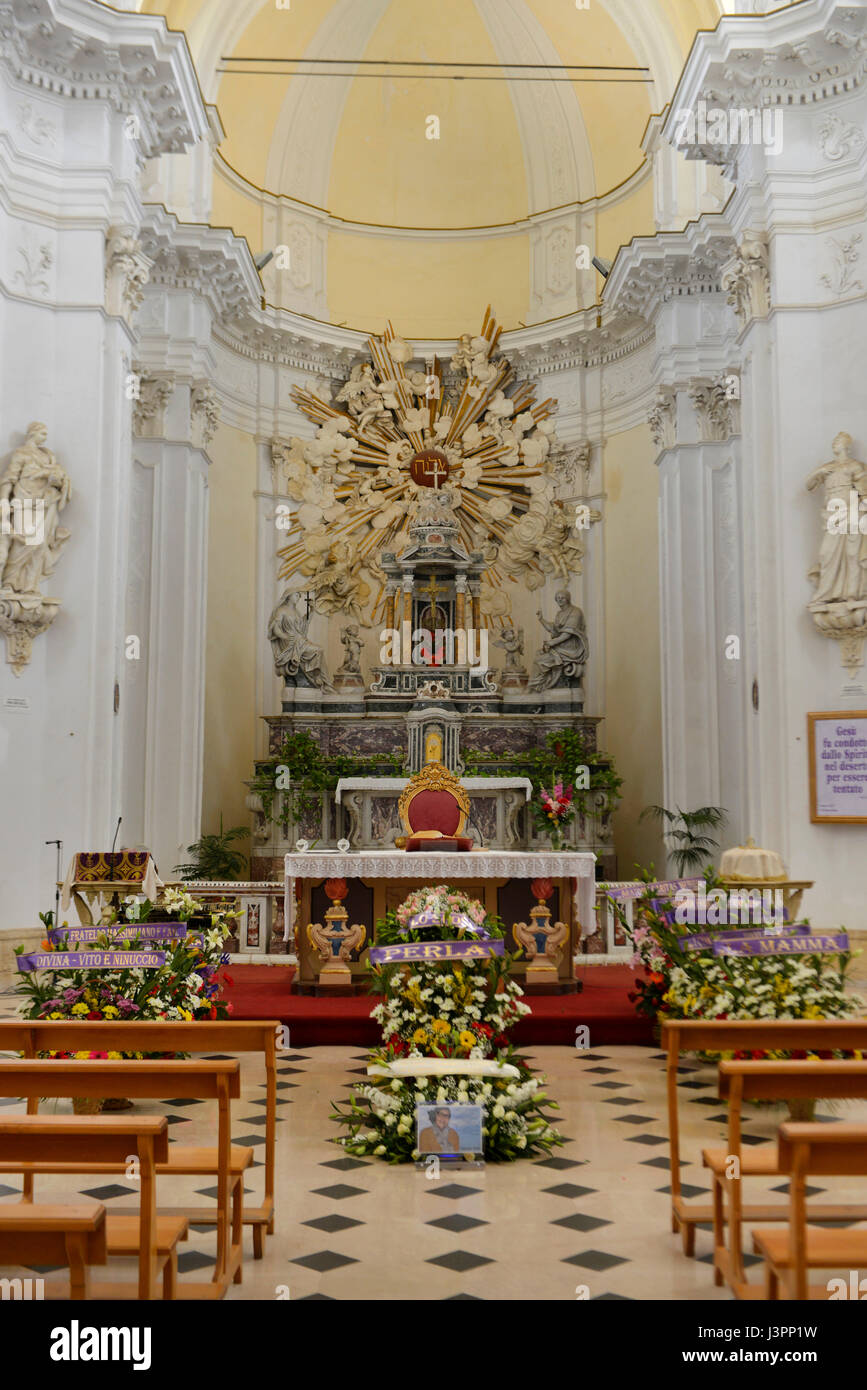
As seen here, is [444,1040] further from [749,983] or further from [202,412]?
[202,412]

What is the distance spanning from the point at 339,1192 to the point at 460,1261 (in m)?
1.02

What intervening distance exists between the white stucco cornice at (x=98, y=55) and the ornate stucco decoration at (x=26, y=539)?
130 inches

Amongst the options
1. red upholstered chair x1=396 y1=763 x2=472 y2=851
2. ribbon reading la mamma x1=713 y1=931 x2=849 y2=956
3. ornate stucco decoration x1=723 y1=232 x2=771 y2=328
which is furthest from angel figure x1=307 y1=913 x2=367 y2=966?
ornate stucco decoration x1=723 y1=232 x2=771 y2=328

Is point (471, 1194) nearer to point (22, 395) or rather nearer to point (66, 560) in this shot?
point (66, 560)

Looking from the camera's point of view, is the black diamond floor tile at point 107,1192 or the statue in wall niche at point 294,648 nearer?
the black diamond floor tile at point 107,1192

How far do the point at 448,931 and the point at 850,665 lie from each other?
18.5 feet

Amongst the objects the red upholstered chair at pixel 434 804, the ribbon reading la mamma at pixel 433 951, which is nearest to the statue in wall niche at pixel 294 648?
the red upholstered chair at pixel 434 804

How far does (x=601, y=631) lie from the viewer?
17594mm

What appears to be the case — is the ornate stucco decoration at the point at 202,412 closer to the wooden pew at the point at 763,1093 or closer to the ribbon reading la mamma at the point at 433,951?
the ribbon reading la mamma at the point at 433,951

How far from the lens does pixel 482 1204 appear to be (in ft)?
16.1

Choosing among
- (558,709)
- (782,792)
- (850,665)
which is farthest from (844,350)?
(558,709)

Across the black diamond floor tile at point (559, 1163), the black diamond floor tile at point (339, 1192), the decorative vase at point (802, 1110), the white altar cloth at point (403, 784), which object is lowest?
the black diamond floor tile at point (559, 1163)

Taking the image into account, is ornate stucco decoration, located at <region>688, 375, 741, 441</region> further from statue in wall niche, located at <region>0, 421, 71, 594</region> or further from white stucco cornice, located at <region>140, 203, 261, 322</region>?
statue in wall niche, located at <region>0, 421, 71, 594</region>

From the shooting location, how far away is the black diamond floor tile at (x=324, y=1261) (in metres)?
4.14
